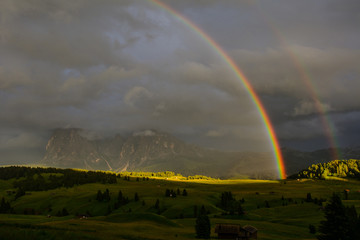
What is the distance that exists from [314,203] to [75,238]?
188247 mm

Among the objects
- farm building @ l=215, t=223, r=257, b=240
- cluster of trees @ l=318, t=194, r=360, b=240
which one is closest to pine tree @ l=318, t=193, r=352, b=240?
cluster of trees @ l=318, t=194, r=360, b=240

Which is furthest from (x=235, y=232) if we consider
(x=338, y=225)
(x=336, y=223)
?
(x=338, y=225)

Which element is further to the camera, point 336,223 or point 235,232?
point 235,232

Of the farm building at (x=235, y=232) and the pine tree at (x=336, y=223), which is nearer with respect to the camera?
the pine tree at (x=336, y=223)

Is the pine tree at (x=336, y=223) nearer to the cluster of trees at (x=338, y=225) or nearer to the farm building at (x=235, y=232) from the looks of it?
the cluster of trees at (x=338, y=225)

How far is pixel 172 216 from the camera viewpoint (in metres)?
179

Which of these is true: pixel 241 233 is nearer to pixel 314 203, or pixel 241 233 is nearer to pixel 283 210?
pixel 283 210

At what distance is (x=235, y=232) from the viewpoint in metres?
93.9

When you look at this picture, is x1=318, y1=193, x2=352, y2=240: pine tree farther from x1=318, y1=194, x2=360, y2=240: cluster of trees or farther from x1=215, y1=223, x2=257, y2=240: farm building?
x1=215, y1=223, x2=257, y2=240: farm building

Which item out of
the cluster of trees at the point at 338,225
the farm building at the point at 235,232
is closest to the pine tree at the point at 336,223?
the cluster of trees at the point at 338,225

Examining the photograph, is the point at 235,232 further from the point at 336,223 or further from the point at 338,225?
the point at 338,225

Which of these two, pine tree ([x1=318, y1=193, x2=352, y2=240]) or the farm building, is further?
the farm building

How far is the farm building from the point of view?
303 feet

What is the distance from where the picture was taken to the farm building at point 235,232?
9250 centimetres
